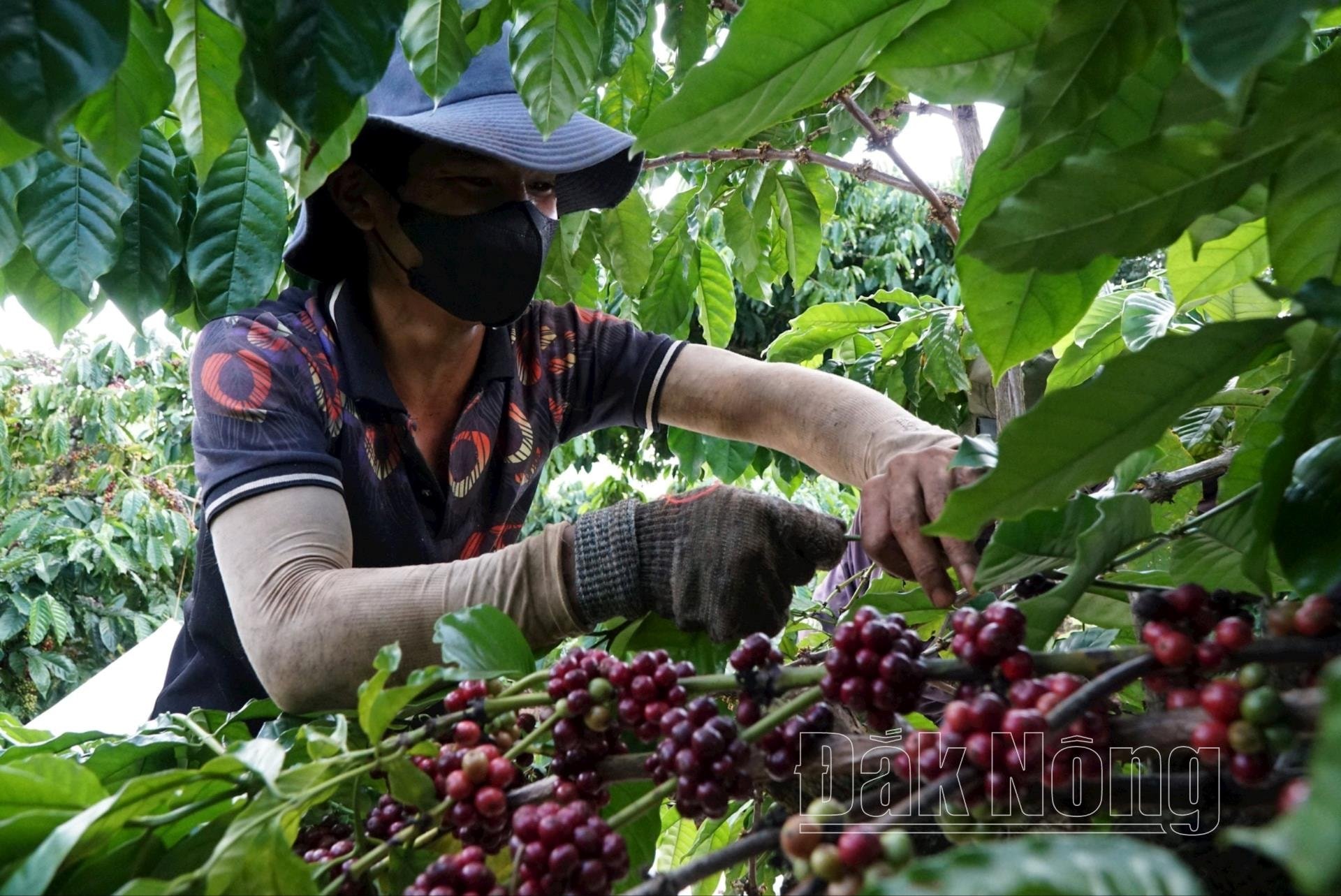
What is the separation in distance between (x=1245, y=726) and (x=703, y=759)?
0.48 ft

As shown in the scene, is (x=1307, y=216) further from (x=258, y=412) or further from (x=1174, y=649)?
(x=258, y=412)

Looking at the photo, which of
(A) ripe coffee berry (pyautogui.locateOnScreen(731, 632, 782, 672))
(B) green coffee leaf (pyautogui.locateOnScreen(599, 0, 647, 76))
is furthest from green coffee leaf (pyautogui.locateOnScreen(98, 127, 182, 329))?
(A) ripe coffee berry (pyautogui.locateOnScreen(731, 632, 782, 672))

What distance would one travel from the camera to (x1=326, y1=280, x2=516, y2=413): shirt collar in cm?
119

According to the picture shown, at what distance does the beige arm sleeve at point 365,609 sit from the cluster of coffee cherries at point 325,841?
0.32m

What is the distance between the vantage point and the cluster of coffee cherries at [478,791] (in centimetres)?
37

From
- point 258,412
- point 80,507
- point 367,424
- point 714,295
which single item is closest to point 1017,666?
point 258,412

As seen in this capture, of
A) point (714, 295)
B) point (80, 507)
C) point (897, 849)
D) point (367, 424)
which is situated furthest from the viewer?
point (80, 507)

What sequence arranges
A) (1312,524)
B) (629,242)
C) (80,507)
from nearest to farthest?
1. (1312,524)
2. (629,242)
3. (80,507)

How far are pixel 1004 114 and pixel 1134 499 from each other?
210 mm

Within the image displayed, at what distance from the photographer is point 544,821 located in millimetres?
321

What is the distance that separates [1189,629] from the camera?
322 millimetres

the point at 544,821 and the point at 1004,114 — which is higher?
the point at 1004,114

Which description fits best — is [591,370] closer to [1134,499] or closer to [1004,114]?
[1004,114]

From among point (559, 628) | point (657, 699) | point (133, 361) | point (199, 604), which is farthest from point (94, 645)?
point (657, 699)
